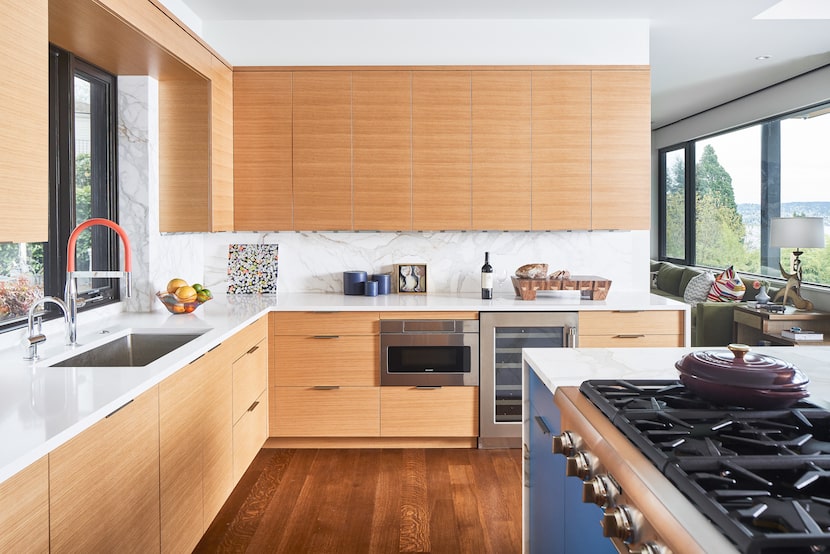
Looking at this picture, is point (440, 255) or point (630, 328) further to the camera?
point (440, 255)

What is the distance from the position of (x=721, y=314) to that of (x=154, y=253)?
14.6ft

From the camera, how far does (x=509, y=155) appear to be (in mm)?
4195

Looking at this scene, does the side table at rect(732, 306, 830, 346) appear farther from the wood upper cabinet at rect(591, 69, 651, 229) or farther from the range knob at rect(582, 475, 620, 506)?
the range knob at rect(582, 475, 620, 506)

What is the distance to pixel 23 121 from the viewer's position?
190 centimetres

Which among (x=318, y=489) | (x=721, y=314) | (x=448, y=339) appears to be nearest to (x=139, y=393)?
(x=318, y=489)

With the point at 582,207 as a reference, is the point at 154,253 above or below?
below

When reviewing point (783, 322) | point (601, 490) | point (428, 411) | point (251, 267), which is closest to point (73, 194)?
point (251, 267)

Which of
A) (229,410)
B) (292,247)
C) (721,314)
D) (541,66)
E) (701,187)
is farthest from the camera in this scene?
(701,187)

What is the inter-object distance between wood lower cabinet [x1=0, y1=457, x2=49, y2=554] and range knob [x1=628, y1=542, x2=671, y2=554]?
46.8 inches

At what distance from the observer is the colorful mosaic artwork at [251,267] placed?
4.52 metres

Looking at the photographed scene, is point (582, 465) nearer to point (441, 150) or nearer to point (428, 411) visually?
point (428, 411)

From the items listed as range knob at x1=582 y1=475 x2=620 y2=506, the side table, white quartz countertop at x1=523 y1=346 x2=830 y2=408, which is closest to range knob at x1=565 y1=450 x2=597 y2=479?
range knob at x1=582 y1=475 x2=620 y2=506

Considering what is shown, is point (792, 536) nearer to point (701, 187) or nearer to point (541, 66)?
point (541, 66)

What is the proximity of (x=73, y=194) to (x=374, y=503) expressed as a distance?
2.10m
